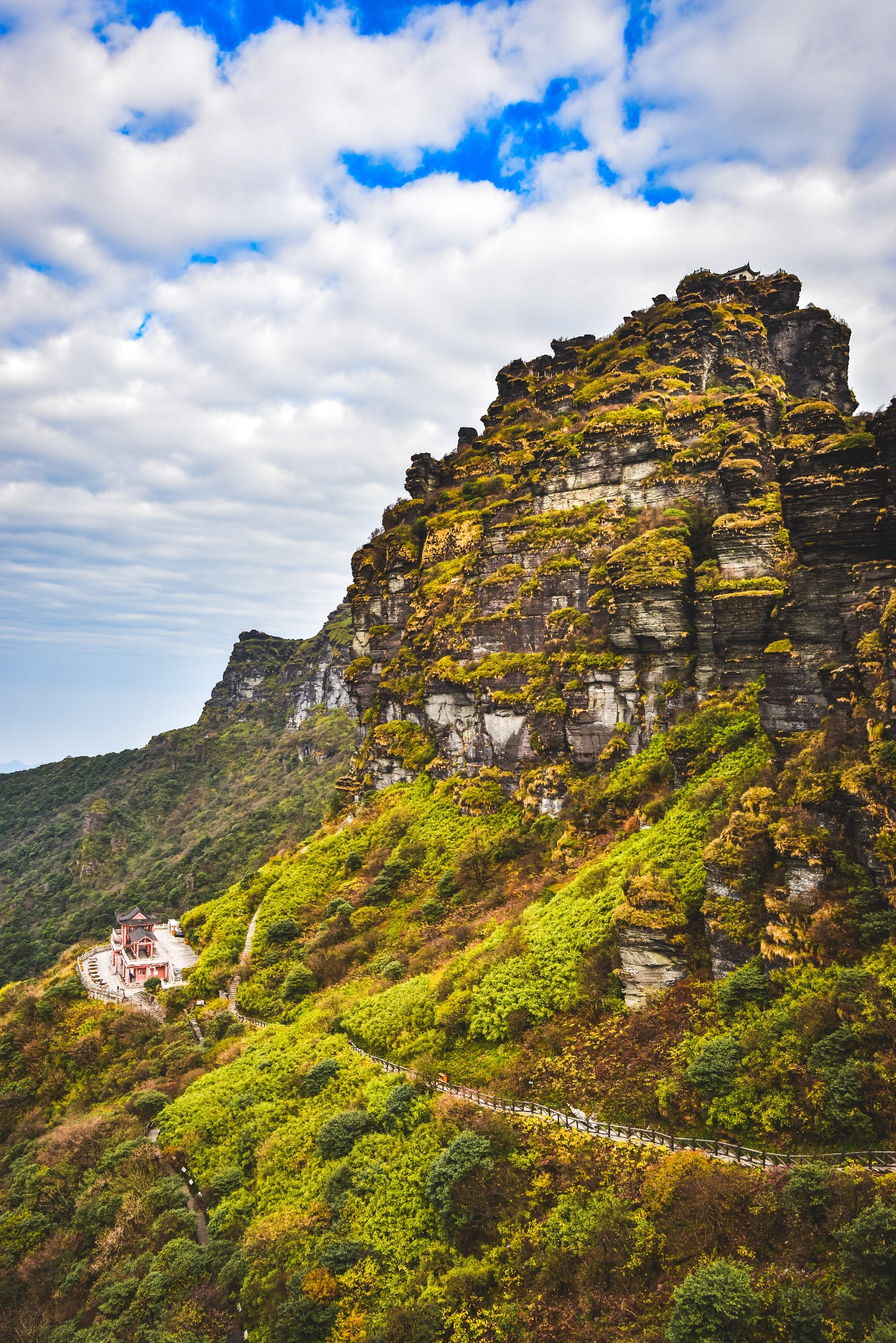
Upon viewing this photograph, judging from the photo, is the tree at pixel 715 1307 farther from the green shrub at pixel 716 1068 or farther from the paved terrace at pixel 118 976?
the paved terrace at pixel 118 976

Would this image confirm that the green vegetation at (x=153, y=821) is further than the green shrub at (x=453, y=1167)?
Yes

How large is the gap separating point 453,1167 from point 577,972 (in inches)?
297

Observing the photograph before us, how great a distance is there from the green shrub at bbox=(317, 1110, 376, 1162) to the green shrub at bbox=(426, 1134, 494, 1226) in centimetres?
464

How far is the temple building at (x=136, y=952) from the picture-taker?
161 ft

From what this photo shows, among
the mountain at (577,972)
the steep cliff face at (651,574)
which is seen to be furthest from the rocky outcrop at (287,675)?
the mountain at (577,972)

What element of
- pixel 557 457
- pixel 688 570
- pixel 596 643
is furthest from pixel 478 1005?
pixel 557 457

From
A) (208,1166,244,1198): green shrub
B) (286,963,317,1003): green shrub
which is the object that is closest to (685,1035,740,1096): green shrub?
(208,1166,244,1198): green shrub

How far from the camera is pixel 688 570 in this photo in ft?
109

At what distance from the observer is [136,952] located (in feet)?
166

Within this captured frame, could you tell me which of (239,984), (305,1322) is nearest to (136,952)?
(239,984)

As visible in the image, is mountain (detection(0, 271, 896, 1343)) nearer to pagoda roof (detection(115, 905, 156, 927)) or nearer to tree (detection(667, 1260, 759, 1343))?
tree (detection(667, 1260, 759, 1343))

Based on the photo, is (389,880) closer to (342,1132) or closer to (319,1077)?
(319,1077)

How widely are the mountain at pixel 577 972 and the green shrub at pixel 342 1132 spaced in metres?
0.13

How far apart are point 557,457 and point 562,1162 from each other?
128ft
